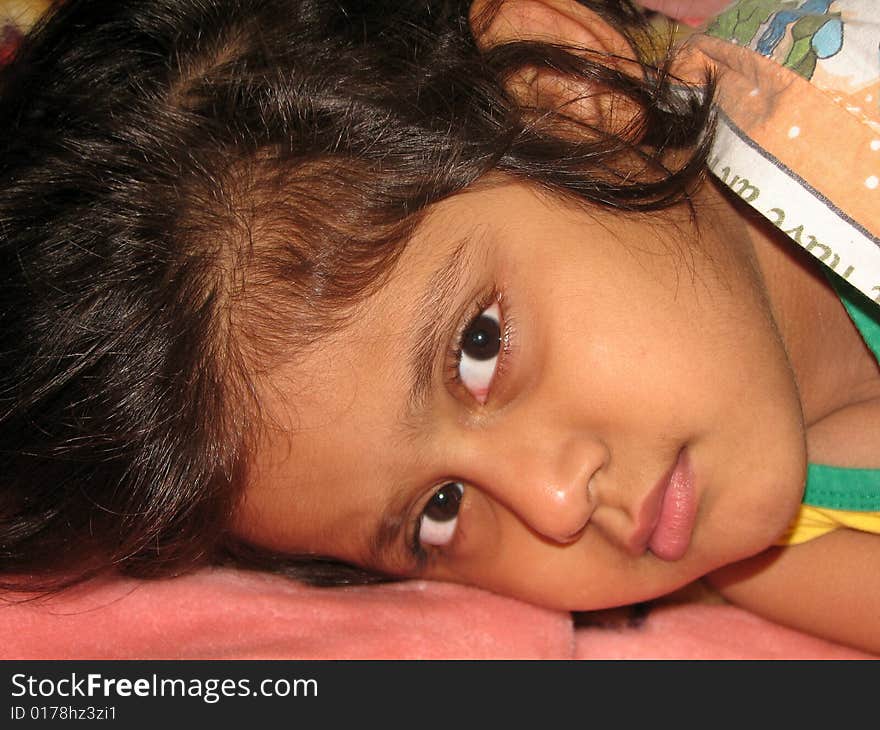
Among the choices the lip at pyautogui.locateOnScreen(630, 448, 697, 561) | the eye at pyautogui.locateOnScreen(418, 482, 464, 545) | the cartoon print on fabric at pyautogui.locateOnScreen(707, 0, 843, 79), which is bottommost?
the eye at pyautogui.locateOnScreen(418, 482, 464, 545)

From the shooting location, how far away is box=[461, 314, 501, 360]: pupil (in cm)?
95

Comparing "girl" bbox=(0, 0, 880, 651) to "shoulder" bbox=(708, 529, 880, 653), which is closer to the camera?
"girl" bbox=(0, 0, 880, 651)

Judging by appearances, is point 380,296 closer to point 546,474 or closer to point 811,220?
point 546,474

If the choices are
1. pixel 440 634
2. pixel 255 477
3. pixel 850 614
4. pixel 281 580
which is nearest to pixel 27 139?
pixel 255 477

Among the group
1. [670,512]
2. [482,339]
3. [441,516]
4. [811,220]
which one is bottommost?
[441,516]

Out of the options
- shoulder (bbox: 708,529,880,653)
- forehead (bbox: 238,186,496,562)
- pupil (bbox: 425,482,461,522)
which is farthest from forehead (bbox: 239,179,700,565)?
shoulder (bbox: 708,529,880,653)

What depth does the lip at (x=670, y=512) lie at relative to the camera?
3.12ft

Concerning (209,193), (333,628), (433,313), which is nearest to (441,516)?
(333,628)

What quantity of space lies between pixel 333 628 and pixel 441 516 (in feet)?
0.61

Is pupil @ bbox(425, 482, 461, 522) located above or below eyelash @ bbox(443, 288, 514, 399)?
below

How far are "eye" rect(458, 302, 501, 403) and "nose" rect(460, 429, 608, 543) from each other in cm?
6

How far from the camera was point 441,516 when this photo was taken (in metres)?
1.12

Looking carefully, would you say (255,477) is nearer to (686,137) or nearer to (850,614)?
(686,137)

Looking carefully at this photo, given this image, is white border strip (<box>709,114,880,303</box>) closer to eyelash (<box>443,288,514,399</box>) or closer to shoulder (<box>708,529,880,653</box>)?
eyelash (<box>443,288,514,399</box>)
